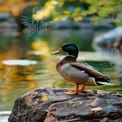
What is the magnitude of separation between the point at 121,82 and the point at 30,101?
5155 mm

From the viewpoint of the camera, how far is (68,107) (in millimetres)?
6035

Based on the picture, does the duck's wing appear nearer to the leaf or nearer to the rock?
the rock

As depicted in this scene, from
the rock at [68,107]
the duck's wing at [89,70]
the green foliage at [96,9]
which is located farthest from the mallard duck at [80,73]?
the green foliage at [96,9]

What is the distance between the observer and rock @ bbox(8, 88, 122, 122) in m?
5.87

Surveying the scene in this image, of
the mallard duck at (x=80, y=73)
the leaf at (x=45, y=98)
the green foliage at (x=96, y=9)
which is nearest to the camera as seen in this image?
the mallard duck at (x=80, y=73)

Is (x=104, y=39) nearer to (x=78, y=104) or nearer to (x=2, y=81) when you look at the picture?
(x=2, y=81)

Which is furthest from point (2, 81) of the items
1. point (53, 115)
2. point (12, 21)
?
point (12, 21)

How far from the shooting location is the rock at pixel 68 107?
19.2ft

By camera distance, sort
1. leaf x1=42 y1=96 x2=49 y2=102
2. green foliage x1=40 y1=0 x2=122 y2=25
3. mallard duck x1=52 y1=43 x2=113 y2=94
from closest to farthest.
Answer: mallard duck x1=52 y1=43 x2=113 y2=94 → leaf x1=42 y1=96 x2=49 y2=102 → green foliage x1=40 y1=0 x2=122 y2=25

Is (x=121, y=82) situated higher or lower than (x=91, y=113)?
lower

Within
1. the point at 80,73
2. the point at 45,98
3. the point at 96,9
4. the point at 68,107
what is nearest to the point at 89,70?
the point at 80,73

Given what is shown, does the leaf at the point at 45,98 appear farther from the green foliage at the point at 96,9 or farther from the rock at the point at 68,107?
the green foliage at the point at 96,9

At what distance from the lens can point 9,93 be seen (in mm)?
10266

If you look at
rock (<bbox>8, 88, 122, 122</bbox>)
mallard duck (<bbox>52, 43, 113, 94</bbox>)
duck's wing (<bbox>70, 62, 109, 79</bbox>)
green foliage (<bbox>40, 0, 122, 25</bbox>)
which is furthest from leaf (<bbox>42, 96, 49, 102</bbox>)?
green foliage (<bbox>40, 0, 122, 25</bbox>)
